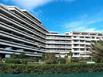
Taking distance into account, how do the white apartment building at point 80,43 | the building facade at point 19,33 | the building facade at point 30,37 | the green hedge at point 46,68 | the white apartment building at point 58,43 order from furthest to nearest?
the white apartment building at point 80,43
the white apartment building at point 58,43
the building facade at point 30,37
the building facade at point 19,33
the green hedge at point 46,68

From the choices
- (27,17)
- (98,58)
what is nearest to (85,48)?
(27,17)

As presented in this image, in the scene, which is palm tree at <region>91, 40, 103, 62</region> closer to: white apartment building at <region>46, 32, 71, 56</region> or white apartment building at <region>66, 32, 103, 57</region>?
white apartment building at <region>46, 32, 71, 56</region>

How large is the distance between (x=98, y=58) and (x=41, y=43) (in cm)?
5485

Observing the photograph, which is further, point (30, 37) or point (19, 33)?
point (30, 37)

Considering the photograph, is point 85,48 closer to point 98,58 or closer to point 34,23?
point 34,23

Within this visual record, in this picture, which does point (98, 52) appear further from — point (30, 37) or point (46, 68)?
point (30, 37)

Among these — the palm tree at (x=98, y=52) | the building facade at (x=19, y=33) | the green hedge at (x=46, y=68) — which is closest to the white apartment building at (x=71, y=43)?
the building facade at (x=19, y=33)

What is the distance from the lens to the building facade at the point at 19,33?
92088 millimetres

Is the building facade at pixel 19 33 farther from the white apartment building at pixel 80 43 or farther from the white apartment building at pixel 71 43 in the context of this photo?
the white apartment building at pixel 80 43

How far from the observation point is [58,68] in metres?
61.8

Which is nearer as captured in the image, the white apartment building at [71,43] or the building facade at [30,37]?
the building facade at [30,37]

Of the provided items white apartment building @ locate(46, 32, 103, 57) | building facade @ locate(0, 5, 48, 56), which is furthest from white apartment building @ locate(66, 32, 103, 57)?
building facade @ locate(0, 5, 48, 56)

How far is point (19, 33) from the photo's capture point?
10438 centimetres

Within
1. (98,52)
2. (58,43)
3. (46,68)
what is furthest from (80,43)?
(46,68)
